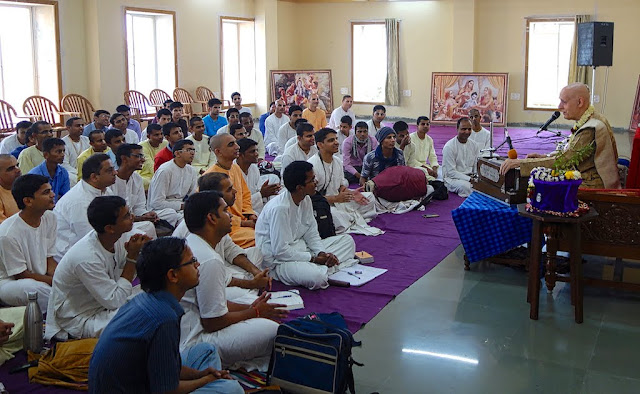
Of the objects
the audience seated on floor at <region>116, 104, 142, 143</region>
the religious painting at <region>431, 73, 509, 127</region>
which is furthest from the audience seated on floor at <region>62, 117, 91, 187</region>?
the religious painting at <region>431, 73, 509, 127</region>

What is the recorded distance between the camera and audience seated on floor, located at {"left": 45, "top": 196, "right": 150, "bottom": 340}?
383 cm

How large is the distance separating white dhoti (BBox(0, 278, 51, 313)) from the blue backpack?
1.79 m

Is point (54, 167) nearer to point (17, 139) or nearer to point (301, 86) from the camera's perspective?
point (17, 139)

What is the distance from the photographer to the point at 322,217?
19.6 ft

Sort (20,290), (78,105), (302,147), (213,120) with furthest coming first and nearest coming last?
(78,105)
(213,120)
(302,147)
(20,290)

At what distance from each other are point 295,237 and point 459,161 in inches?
160

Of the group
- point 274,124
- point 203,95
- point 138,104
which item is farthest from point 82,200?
point 203,95

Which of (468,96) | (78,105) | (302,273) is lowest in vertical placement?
(302,273)

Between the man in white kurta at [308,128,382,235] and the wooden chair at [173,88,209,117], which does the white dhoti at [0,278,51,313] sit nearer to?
the man in white kurta at [308,128,382,235]

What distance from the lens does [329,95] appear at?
1722 centimetres

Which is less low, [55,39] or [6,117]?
[55,39]

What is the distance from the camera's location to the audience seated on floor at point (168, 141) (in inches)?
299

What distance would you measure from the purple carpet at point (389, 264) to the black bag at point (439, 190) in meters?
0.08

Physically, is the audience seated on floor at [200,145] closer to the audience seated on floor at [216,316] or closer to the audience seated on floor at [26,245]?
the audience seated on floor at [26,245]
